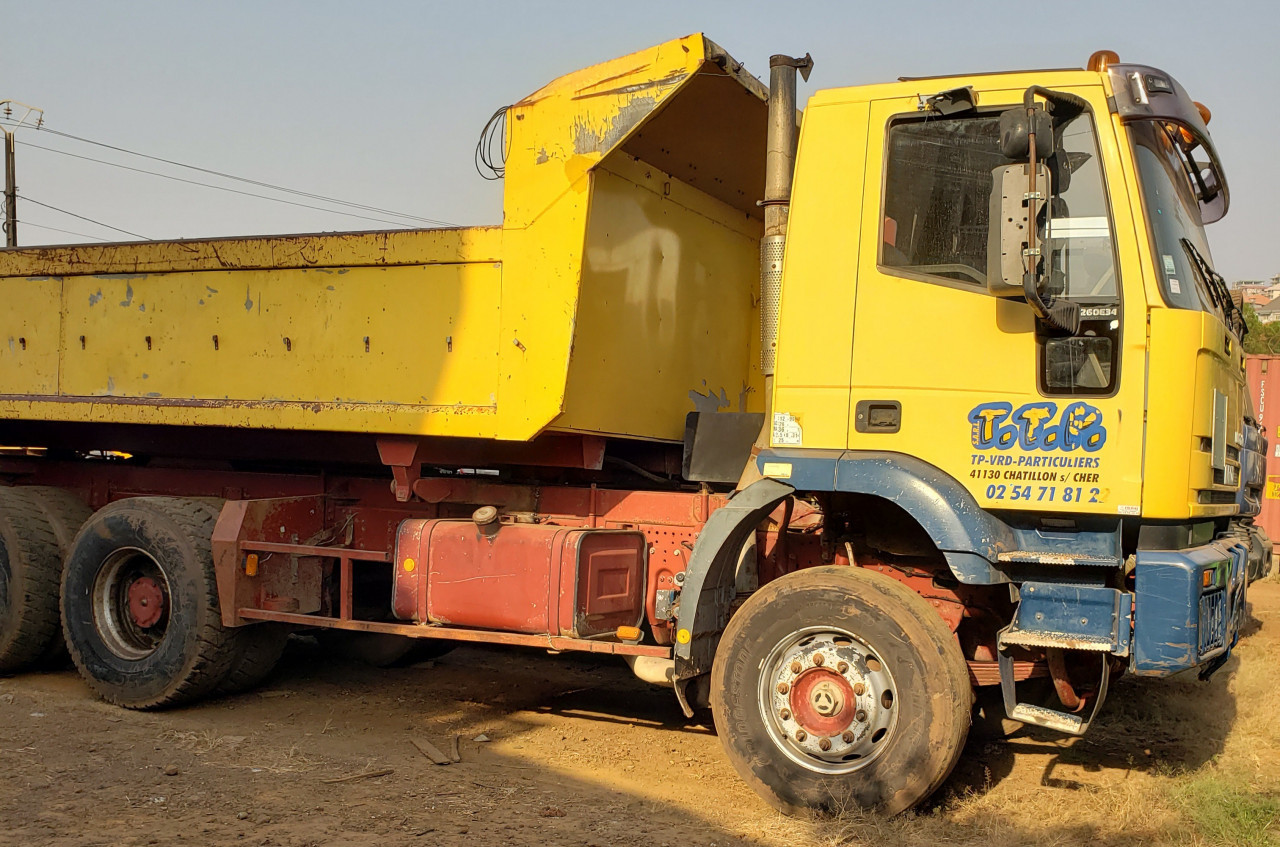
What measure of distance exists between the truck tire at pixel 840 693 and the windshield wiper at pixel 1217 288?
1.82 m

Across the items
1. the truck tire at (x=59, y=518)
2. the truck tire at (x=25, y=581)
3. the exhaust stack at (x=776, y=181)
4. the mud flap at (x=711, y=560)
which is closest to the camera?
the mud flap at (x=711, y=560)

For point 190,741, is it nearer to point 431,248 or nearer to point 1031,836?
point 431,248

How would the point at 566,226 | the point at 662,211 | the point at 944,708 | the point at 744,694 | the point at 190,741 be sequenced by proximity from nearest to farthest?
the point at 944,708 < the point at 744,694 < the point at 566,226 < the point at 190,741 < the point at 662,211

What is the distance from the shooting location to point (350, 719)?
20.9 feet

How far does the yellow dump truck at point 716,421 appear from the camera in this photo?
172 inches

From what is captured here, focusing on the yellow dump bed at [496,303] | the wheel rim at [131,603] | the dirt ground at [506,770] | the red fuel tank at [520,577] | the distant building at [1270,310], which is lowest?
the dirt ground at [506,770]

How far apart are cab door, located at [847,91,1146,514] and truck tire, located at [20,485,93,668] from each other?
4942 millimetres

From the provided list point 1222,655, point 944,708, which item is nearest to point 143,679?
point 944,708

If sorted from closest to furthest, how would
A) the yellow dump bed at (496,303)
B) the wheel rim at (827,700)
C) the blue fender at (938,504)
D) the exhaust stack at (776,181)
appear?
1. the blue fender at (938,504)
2. the wheel rim at (827,700)
3. the exhaust stack at (776,181)
4. the yellow dump bed at (496,303)

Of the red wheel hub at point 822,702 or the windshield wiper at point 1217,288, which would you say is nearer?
the red wheel hub at point 822,702

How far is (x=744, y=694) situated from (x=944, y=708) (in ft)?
2.68

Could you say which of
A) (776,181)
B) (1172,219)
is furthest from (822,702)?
(1172,219)

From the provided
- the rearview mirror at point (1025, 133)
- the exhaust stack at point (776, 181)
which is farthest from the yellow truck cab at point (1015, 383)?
the exhaust stack at point (776, 181)

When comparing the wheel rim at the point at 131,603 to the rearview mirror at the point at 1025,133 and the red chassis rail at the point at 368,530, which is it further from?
the rearview mirror at the point at 1025,133
